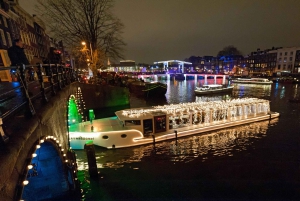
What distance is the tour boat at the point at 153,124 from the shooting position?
52.9 ft

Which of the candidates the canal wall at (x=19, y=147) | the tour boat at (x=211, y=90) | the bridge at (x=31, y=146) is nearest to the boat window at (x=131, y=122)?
the bridge at (x=31, y=146)

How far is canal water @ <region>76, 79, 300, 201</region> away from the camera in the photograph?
1113 centimetres

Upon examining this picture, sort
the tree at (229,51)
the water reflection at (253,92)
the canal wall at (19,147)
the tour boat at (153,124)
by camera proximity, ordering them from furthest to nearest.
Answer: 1. the tree at (229,51)
2. the water reflection at (253,92)
3. the tour boat at (153,124)
4. the canal wall at (19,147)

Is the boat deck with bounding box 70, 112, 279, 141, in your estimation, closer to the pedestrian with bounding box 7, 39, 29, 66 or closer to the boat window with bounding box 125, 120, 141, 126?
the boat window with bounding box 125, 120, 141, 126

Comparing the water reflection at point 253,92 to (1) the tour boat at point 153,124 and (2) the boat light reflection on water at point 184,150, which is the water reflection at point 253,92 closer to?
(1) the tour boat at point 153,124

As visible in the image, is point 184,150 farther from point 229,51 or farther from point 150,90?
point 229,51

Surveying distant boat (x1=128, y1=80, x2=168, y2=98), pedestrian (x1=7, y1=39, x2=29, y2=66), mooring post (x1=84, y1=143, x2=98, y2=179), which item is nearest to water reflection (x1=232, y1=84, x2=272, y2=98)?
distant boat (x1=128, y1=80, x2=168, y2=98)

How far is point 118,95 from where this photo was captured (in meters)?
27.7

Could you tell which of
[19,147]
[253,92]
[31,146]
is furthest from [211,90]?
[19,147]

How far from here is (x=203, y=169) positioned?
13.6 metres

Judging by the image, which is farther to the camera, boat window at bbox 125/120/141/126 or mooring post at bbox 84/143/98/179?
boat window at bbox 125/120/141/126

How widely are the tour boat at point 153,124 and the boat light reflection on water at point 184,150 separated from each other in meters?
0.65

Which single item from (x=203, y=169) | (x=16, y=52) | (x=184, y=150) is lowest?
(x=203, y=169)

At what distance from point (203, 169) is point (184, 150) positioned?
3.06 metres
